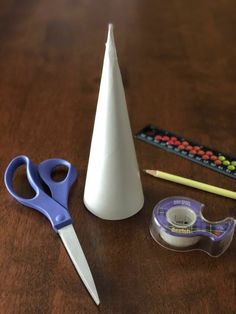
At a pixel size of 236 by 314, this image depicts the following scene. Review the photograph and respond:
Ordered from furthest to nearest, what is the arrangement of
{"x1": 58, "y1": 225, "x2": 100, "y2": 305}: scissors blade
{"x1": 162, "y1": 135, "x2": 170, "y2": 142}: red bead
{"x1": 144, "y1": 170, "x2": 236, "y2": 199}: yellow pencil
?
{"x1": 162, "y1": 135, "x2": 170, "y2": 142}: red bead < {"x1": 144, "y1": 170, "x2": 236, "y2": 199}: yellow pencil < {"x1": 58, "y1": 225, "x2": 100, "y2": 305}: scissors blade

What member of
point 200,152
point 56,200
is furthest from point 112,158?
point 200,152

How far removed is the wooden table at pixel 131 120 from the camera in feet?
1.59

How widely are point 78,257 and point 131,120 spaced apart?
322 millimetres

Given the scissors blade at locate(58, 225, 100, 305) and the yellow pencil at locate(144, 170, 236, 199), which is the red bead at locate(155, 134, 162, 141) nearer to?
the yellow pencil at locate(144, 170, 236, 199)

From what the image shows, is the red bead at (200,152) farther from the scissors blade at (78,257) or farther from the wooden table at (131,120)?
the scissors blade at (78,257)

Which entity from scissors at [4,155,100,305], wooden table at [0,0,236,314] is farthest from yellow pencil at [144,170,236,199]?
scissors at [4,155,100,305]

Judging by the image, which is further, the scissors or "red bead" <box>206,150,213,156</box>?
"red bead" <box>206,150,213,156</box>

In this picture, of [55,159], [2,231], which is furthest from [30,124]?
[2,231]

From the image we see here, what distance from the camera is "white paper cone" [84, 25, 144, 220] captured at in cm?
52

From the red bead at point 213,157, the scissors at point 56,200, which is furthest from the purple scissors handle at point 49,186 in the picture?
the red bead at point 213,157

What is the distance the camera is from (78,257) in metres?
0.51

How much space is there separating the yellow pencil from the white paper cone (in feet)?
0.22

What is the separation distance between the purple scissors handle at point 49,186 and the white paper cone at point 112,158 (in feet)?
0.13

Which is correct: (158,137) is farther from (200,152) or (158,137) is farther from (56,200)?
(56,200)
